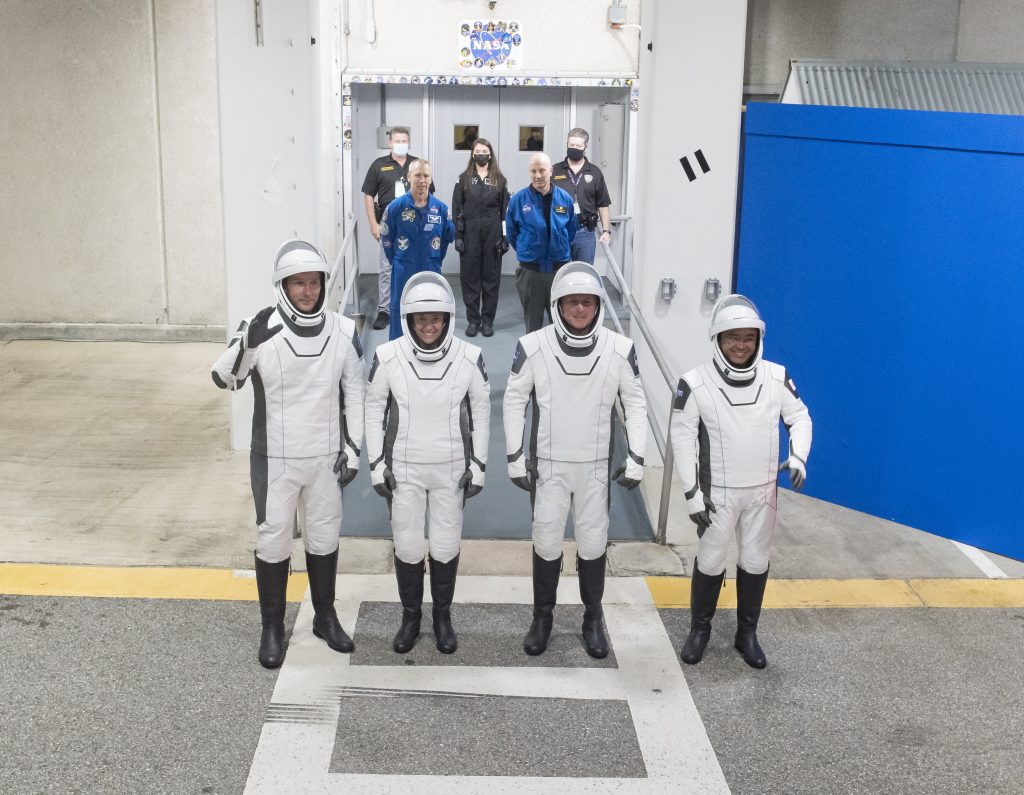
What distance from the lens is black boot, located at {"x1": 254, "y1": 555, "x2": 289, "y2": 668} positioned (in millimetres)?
5453

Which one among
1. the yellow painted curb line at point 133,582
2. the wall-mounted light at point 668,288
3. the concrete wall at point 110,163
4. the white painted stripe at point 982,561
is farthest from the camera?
the concrete wall at point 110,163

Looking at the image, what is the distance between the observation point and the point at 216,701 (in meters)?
5.11

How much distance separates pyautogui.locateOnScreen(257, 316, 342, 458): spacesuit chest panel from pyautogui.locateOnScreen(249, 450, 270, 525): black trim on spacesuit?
0.26 feet

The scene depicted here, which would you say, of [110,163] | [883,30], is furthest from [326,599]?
[110,163]

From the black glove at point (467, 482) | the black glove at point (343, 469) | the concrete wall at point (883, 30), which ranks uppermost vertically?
the concrete wall at point (883, 30)

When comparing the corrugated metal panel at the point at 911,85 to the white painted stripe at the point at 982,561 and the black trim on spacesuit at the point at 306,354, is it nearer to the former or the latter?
the white painted stripe at the point at 982,561

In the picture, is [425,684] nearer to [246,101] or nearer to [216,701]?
[216,701]

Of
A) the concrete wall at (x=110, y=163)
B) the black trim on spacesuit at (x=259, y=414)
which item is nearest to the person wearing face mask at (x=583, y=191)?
the concrete wall at (x=110, y=163)

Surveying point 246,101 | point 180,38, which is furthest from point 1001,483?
point 180,38

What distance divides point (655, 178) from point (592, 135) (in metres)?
5.07

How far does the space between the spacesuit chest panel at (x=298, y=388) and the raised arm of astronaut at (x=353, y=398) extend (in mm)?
57

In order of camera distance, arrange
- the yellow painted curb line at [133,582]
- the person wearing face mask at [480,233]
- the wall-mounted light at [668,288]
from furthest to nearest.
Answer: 1. the person wearing face mask at [480,233]
2. the wall-mounted light at [668,288]
3. the yellow painted curb line at [133,582]

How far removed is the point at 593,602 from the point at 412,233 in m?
3.72

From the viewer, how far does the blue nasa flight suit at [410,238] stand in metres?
8.50
